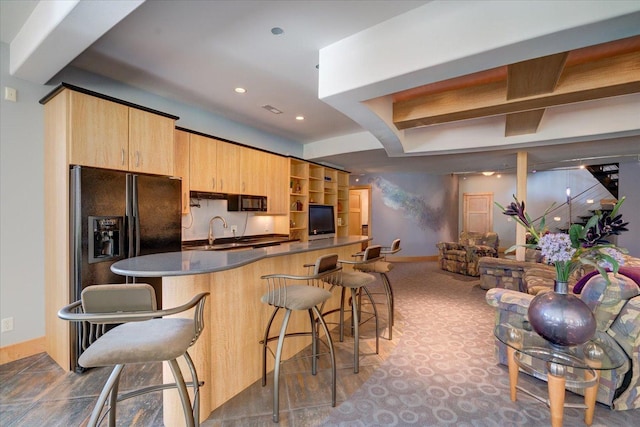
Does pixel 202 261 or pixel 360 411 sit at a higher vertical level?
pixel 202 261

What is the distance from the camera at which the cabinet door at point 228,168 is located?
4.03 m

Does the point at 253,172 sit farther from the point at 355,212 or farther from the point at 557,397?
the point at 355,212

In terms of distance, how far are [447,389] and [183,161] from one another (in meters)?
3.63

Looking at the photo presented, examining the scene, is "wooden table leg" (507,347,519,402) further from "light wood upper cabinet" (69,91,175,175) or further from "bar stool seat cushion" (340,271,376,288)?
"light wood upper cabinet" (69,91,175,175)

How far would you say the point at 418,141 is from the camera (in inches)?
182

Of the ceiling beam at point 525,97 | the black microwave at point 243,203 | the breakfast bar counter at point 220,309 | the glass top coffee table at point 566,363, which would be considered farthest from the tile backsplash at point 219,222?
the glass top coffee table at point 566,363

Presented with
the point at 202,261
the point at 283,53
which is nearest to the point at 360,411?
the point at 202,261

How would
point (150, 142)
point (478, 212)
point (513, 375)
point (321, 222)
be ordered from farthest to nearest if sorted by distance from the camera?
point (478, 212)
point (321, 222)
point (150, 142)
point (513, 375)

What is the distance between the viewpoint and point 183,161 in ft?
11.6

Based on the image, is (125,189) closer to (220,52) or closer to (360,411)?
(220,52)

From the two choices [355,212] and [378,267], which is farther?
[355,212]

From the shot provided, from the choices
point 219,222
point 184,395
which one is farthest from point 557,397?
point 219,222

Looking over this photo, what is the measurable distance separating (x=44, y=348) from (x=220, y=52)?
323cm

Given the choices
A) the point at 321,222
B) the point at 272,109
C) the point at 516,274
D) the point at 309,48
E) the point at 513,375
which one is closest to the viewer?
the point at 513,375
